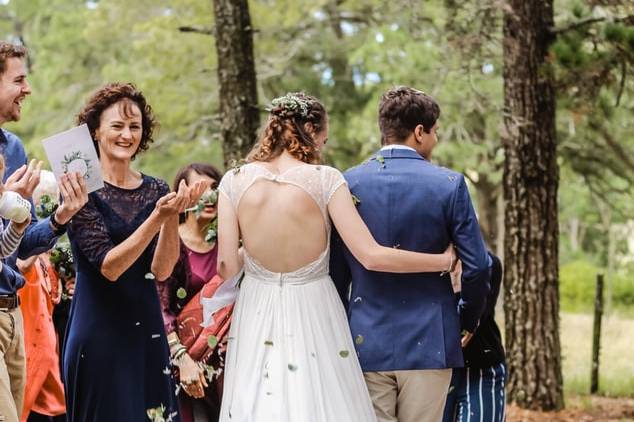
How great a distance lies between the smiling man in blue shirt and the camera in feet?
13.9

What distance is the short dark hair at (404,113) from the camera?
4621mm

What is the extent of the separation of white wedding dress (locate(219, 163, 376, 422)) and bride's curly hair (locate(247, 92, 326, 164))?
11 centimetres

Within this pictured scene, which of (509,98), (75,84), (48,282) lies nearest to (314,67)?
(75,84)

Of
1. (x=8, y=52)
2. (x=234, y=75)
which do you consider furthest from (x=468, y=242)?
(x=234, y=75)

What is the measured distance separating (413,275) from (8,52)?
2.07 m

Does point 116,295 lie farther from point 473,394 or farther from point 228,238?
point 473,394

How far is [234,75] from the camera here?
8898 millimetres

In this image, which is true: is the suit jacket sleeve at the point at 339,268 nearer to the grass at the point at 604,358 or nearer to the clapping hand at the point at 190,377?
the clapping hand at the point at 190,377

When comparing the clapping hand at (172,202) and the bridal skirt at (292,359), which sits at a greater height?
the clapping hand at (172,202)

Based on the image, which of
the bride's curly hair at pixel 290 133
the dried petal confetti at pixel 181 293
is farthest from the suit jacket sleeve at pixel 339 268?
the dried petal confetti at pixel 181 293

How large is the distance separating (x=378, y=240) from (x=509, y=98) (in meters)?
5.13

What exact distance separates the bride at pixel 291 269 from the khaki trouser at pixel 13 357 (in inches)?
35.0

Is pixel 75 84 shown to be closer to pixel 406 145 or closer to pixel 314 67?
pixel 314 67

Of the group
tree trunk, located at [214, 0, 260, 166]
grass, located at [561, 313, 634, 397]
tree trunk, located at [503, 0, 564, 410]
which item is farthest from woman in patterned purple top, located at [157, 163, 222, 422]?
grass, located at [561, 313, 634, 397]
